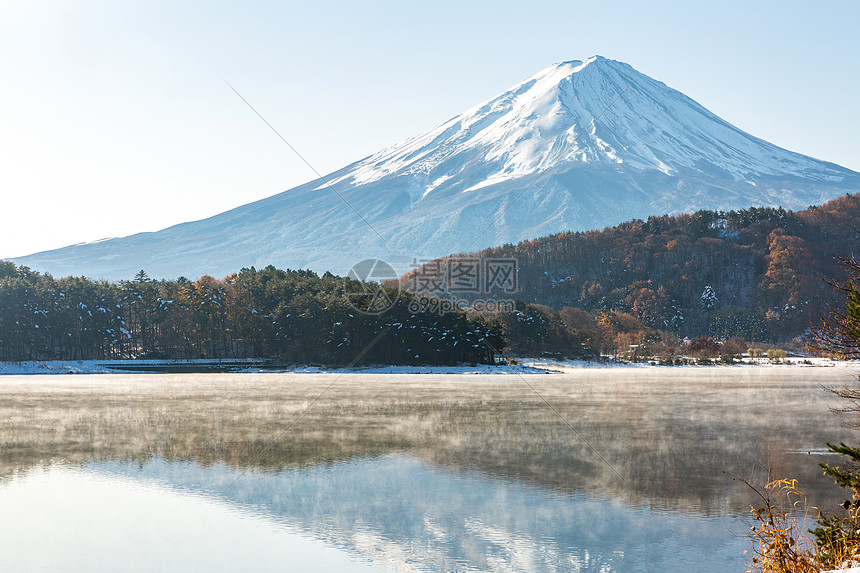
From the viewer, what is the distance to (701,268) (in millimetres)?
149250

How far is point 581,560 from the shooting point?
1257 centimetres

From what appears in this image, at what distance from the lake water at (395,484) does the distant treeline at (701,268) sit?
10498cm

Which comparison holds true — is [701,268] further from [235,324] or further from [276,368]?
[276,368]

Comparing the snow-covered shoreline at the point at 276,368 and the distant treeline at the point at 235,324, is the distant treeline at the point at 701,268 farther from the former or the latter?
the distant treeline at the point at 235,324

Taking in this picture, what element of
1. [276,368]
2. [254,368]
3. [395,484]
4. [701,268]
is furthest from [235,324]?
[701,268]

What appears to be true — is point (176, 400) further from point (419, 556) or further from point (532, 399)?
point (419, 556)

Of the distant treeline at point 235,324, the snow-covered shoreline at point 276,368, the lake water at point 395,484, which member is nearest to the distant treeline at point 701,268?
the snow-covered shoreline at point 276,368

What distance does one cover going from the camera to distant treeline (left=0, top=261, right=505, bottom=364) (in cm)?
7394

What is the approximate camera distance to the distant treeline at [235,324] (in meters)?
73.9

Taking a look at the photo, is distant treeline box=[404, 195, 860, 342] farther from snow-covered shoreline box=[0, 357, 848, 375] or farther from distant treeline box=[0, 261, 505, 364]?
distant treeline box=[0, 261, 505, 364]

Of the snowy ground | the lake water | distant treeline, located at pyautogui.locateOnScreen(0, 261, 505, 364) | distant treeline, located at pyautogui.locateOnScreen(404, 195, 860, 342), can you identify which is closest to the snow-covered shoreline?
the snowy ground

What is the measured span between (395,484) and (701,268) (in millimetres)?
141011

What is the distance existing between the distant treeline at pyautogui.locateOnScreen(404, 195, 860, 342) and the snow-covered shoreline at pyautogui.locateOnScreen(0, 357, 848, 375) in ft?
158

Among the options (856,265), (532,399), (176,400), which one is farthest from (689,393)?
(856,265)
